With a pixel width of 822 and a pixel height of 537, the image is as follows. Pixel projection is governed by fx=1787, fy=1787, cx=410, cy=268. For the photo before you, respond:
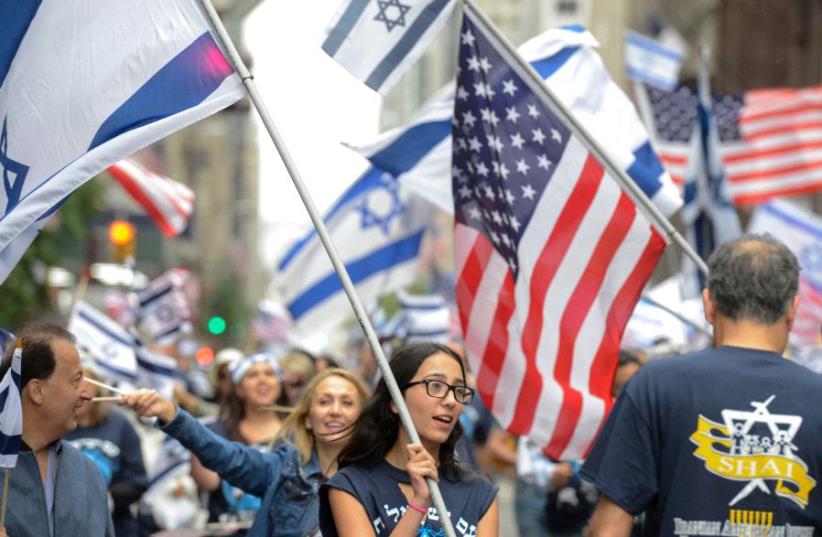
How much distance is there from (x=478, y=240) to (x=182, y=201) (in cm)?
628

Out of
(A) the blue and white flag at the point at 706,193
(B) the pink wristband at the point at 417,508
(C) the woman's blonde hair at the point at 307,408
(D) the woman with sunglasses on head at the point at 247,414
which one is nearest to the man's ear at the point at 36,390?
(B) the pink wristband at the point at 417,508

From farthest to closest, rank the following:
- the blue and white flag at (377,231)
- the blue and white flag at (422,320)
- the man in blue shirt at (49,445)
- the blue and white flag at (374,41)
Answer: the blue and white flag at (422,320)
the blue and white flag at (377,231)
the blue and white flag at (374,41)
the man in blue shirt at (49,445)

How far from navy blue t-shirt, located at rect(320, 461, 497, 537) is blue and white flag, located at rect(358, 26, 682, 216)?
2920 mm

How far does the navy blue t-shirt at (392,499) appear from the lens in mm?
5504

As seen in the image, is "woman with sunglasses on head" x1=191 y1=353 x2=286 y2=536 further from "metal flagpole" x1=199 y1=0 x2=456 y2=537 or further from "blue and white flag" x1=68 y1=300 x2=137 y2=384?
"metal flagpole" x1=199 y1=0 x2=456 y2=537


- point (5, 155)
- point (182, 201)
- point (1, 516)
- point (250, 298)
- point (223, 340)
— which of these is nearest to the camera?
point (1, 516)

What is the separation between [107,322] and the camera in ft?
38.4

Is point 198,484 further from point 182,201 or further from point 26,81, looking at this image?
point 182,201

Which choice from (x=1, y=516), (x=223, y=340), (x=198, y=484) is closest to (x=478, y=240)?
(x=198, y=484)

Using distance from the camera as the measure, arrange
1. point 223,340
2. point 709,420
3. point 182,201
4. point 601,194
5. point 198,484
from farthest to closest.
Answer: point 223,340 < point 182,201 < point 198,484 < point 601,194 < point 709,420

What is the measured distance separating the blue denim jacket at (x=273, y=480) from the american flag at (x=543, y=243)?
101 centimetres

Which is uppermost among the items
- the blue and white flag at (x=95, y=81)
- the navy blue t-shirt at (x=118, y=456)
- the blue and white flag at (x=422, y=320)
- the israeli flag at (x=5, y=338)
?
the blue and white flag at (x=95, y=81)

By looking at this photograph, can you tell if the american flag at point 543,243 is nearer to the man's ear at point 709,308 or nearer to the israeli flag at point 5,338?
the israeli flag at point 5,338

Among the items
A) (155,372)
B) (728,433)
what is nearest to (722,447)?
(728,433)
